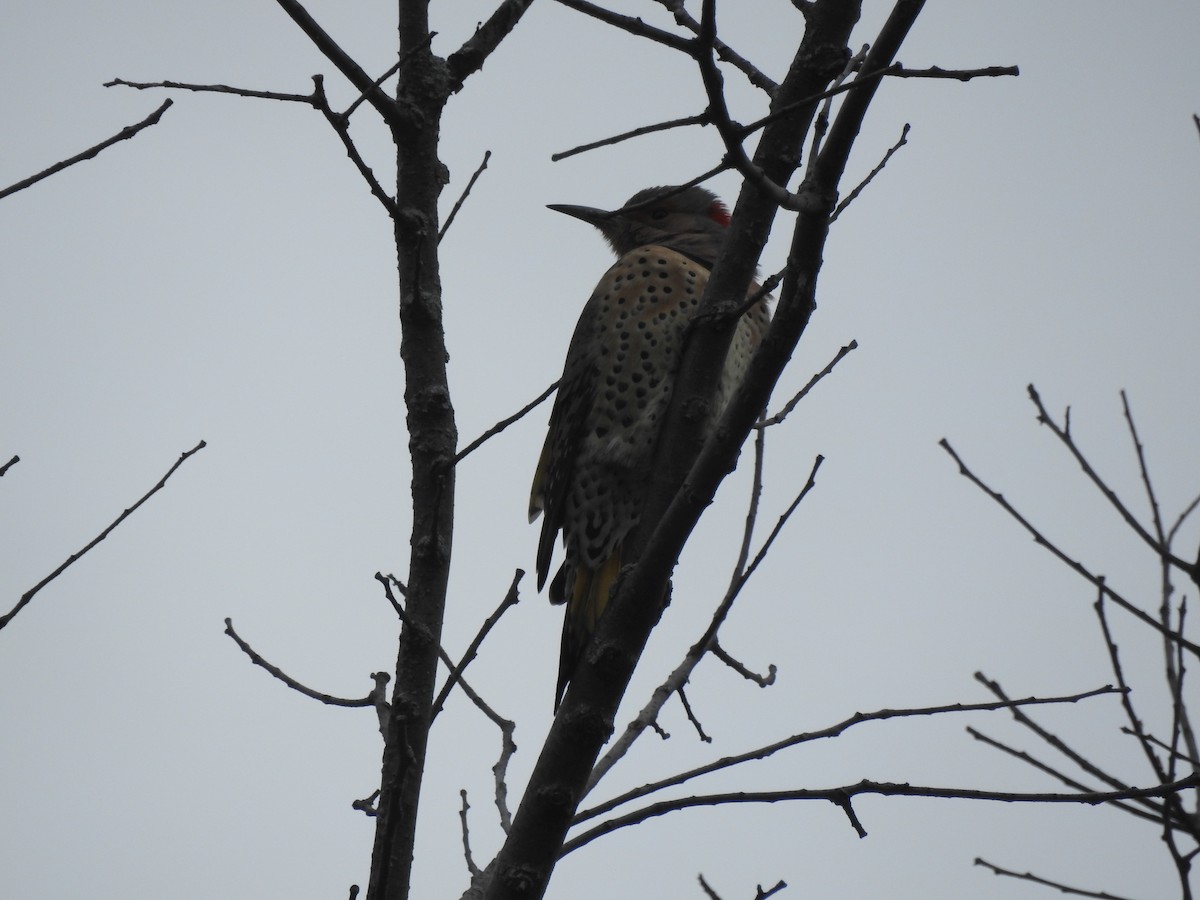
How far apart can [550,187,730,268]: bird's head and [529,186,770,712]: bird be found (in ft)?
1.27

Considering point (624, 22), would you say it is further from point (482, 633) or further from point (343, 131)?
point (482, 633)

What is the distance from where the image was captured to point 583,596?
4.32 m

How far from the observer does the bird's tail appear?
4156 millimetres

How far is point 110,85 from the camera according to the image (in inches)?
112

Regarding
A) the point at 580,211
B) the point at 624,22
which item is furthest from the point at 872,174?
the point at 580,211

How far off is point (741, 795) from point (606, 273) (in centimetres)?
276

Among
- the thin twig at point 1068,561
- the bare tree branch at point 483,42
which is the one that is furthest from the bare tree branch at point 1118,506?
the bare tree branch at point 483,42

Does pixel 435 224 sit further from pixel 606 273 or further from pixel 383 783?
pixel 606 273

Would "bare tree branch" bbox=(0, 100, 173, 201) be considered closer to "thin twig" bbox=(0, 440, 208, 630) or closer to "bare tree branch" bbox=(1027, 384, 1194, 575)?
"thin twig" bbox=(0, 440, 208, 630)

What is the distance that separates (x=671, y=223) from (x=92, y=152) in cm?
345

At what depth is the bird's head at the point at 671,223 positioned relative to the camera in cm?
532

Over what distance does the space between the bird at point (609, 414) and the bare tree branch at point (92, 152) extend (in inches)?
79.1

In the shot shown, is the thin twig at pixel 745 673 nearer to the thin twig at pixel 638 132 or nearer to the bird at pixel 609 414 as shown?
the bird at pixel 609 414

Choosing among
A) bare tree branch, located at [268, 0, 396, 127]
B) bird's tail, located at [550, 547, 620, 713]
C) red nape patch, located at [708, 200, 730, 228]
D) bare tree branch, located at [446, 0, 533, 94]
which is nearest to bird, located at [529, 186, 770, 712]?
bird's tail, located at [550, 547, 620, 713]
